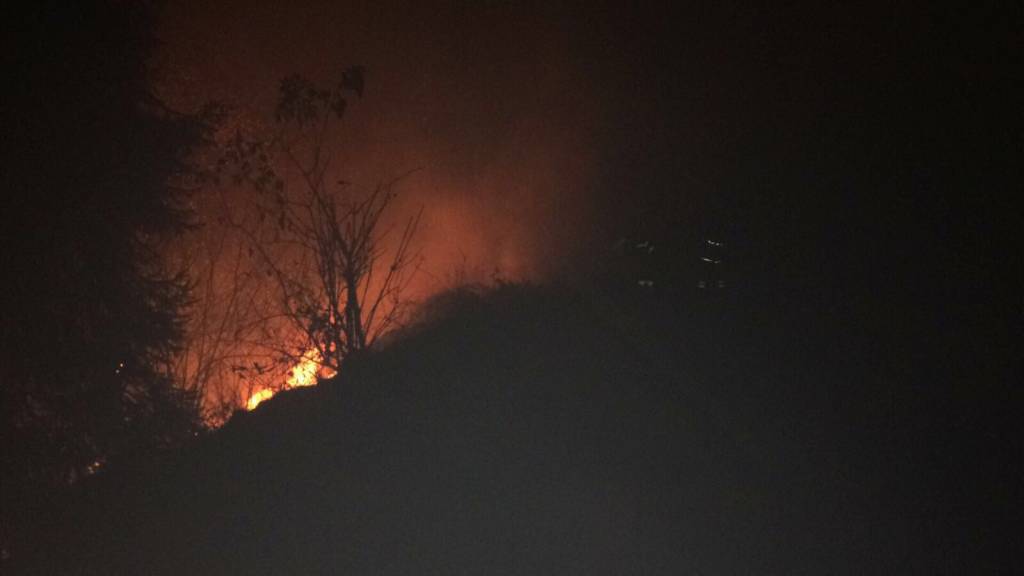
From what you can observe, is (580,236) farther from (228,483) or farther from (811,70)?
(228,483)

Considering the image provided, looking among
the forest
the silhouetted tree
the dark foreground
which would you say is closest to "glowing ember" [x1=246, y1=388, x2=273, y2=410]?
the forest

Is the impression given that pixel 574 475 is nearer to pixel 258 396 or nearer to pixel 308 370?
pixel 308 370

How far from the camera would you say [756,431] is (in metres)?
7.08

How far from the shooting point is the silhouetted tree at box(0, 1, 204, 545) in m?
8.68

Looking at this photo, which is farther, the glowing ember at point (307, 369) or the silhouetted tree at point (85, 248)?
the glowing ember at point (307, 369)

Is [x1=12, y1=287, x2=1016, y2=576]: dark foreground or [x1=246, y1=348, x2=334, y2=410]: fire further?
[x1=246, y1=348, x2=334, y2=410]: fire

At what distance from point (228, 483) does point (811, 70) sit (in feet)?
25.4

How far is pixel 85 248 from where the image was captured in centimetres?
935

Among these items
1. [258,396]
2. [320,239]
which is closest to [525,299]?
[320,239]

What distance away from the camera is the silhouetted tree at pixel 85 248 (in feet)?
28.5

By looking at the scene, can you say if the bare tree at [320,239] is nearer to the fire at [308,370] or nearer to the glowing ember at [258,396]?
the fire at [308,370]

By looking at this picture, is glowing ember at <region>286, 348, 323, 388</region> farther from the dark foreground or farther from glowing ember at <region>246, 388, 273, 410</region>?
the dark foreground

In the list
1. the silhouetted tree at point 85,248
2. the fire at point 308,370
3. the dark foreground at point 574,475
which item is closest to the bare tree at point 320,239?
the fire at point 308,370

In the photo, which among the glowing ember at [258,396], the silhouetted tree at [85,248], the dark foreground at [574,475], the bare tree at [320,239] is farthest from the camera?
the glowing ember at [258,396]
